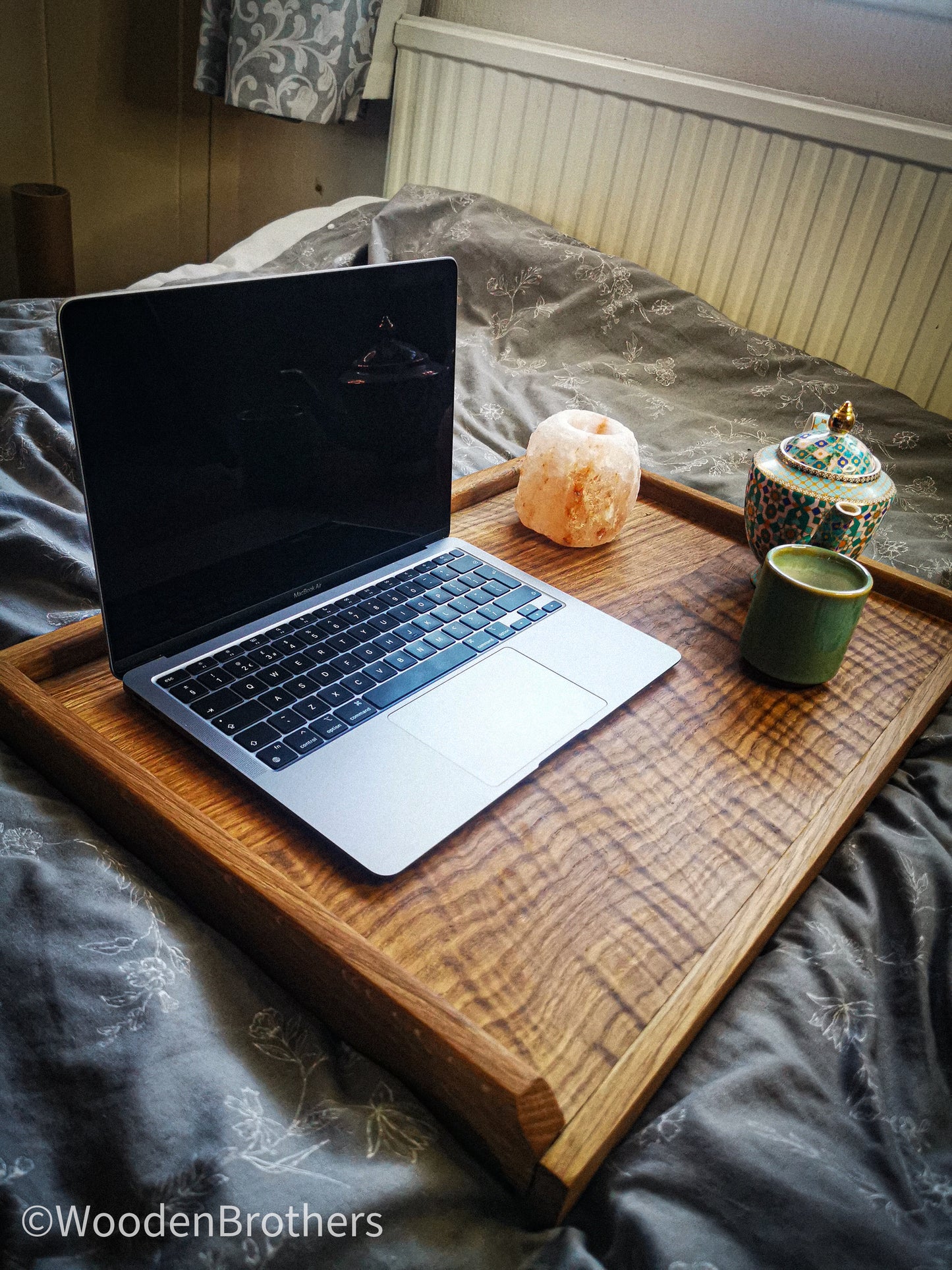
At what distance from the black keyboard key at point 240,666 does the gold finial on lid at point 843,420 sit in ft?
1.63

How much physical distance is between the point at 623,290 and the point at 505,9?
800 millimetres

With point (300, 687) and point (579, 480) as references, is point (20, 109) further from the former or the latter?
point (300, 687)

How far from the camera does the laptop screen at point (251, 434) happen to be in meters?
0.49

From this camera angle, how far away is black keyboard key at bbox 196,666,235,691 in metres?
0.55

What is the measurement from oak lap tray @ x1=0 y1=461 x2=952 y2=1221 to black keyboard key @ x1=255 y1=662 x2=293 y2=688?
6cm

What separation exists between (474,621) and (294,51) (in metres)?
1.61

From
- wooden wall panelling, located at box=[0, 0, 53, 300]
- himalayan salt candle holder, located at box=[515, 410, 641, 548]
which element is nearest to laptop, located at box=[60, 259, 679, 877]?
himalayan salt candle holder, located at box=[515, 410, 641, 548]

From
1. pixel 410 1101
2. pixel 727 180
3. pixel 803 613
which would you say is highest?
pixel 727 180

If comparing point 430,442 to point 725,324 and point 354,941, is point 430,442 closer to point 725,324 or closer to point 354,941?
point 354,941

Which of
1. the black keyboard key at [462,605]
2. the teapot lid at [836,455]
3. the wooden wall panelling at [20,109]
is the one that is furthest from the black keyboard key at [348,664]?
the wooden wall panelling at [20,109]

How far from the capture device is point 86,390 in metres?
0.47

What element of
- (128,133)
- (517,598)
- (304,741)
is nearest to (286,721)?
(304,741)

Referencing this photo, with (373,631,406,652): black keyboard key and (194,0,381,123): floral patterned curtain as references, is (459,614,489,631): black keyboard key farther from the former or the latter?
(194,0,381,123): floral patterned curtain

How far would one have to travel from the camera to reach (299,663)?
22.9 inches
